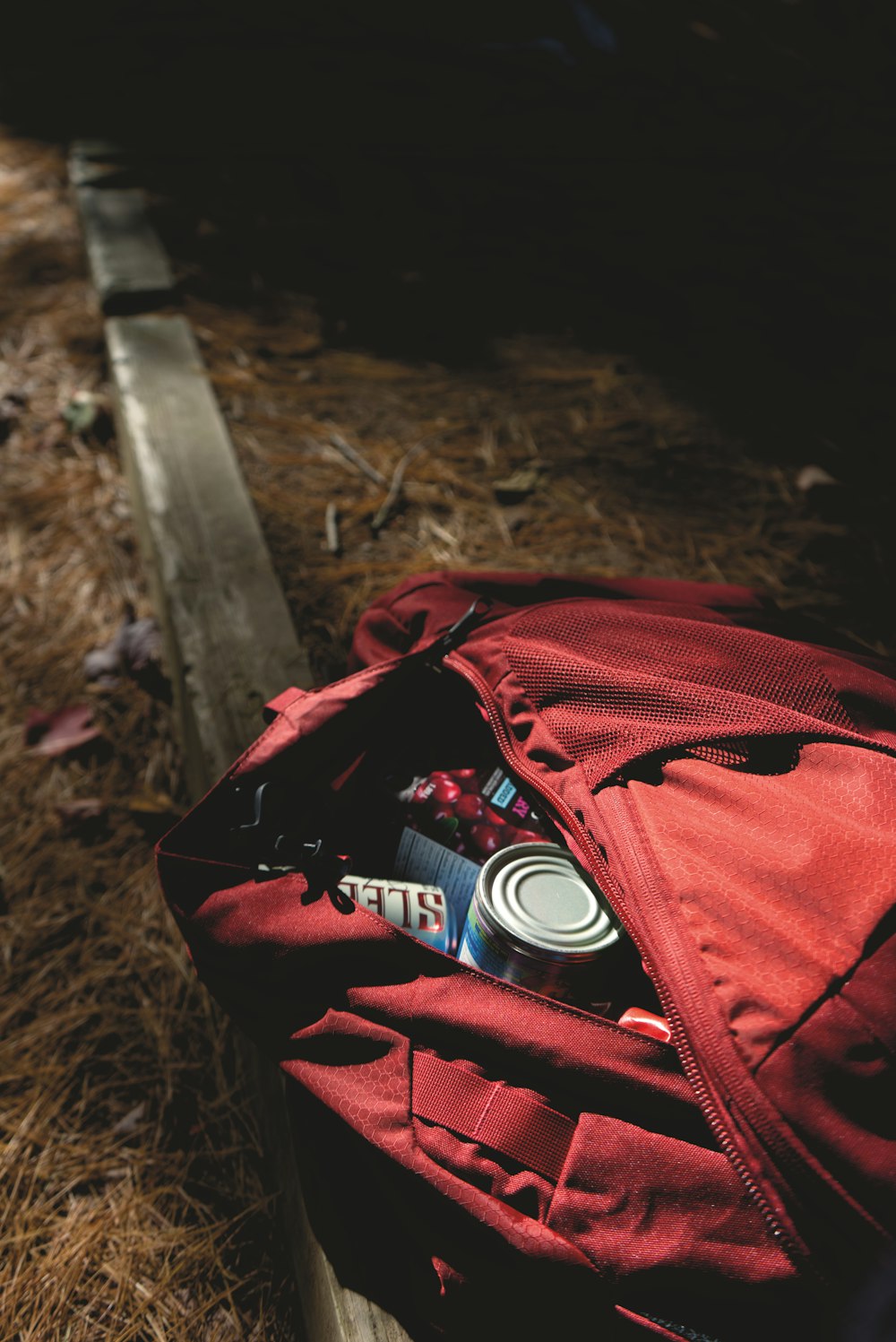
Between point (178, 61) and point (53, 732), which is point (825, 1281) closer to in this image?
point (53, 732)

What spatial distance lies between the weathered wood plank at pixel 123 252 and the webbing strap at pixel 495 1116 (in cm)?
241

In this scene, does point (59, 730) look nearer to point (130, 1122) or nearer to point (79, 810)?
point (79, 810)

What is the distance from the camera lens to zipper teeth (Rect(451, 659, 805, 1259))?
0.64m

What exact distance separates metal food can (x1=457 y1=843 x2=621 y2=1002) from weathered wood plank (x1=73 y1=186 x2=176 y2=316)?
225 centimetres

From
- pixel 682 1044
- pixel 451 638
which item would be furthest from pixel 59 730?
pixel 682 1044

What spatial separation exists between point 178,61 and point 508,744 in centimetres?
498

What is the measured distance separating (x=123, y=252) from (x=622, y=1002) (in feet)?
9.07

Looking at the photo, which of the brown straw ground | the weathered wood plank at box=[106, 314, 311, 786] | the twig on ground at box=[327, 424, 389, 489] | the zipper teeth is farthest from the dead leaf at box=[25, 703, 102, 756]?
the zipper teeth

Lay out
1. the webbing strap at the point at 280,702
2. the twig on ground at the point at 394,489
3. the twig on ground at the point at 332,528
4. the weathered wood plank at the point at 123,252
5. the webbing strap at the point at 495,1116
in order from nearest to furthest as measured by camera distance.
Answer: the webbing strap at the point at 495,1116 < the webbing strap at the point at 280,702 < the twig on ground at the point at 332,528 < the twig on ground at the point at 394,489 < the weathered wood plank at the point at 123,252

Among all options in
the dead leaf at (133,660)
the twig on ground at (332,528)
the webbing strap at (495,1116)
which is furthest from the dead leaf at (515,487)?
the webbing strap at (495,1116)

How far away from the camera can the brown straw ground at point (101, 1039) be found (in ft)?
3.28

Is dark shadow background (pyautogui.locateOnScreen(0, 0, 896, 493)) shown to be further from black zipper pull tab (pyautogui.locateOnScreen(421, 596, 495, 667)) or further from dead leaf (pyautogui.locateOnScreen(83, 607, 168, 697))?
black zipper pull tab (pyautogui.locateOnScreen(421, 596, 495, 667))

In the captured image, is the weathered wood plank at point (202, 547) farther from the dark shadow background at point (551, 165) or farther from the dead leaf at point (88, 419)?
the dark shadow background at point (551, 165)

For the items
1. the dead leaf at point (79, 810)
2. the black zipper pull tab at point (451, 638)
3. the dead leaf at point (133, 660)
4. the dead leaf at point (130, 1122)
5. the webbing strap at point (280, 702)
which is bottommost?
the dead leaf at point (130, 1122)
